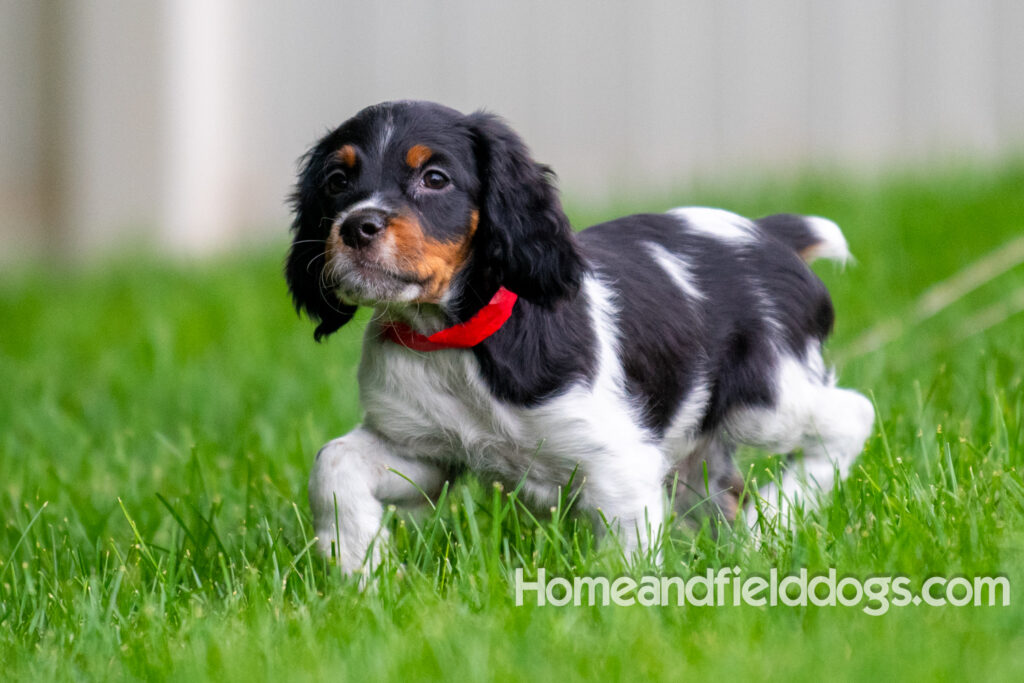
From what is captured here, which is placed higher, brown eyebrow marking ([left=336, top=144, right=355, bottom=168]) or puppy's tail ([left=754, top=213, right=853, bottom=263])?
brown eyebrow marking ([left=336, top=144, right=355, bottom=168])

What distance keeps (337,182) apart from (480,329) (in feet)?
1.50

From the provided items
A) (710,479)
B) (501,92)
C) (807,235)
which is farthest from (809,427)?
(501,92)

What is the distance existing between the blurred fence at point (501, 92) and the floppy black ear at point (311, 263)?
558 cm

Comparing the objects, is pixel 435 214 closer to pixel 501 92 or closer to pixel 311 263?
pixel 311 263

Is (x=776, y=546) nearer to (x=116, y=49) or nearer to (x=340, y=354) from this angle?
(x=340, y=354)

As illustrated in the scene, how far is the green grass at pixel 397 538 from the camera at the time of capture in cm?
215

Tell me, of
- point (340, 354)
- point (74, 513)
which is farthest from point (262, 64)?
point (74, 513)

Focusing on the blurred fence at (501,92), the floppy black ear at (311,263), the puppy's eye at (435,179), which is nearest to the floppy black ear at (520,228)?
the puppy's eye at (435,179)

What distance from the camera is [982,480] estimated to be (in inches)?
110

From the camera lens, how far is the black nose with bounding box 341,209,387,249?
265 cm

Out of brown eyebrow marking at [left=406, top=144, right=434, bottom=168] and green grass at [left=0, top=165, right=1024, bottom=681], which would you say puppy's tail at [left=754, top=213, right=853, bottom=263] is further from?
brown eyebrow marking at [left=406, top=144, right=434, bottom=168]

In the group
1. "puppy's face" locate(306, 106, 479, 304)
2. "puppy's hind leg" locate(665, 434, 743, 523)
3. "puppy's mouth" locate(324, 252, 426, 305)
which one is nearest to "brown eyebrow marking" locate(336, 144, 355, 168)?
"puppy's face" locate(306, 106, 479, 304)

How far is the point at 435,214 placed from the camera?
9.14 ft

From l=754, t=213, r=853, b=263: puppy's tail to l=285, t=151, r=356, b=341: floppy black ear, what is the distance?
123 cm
